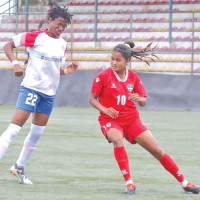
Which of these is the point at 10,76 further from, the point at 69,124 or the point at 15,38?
the point at 15,38

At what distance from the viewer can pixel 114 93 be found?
6699 mm

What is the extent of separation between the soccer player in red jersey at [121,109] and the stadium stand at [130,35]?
42.1ft

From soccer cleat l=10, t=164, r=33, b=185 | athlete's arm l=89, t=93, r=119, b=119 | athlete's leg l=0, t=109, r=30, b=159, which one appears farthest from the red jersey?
soccer cleat l=10, t=164, r=33, b=185

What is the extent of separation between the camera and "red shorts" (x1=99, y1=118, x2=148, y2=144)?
664 centimetres

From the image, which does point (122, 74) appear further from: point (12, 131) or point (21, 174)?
point (21, 174)

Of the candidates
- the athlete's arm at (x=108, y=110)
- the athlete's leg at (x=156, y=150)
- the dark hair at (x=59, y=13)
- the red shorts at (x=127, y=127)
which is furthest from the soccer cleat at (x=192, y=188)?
the dark hair at (x=59, y=13)

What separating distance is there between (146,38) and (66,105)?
381 centimetres

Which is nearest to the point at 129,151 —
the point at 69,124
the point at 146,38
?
the point at 69,124

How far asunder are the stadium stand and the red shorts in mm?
12917

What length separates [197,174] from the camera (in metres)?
7.75

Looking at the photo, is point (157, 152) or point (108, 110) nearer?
point (108, 110)

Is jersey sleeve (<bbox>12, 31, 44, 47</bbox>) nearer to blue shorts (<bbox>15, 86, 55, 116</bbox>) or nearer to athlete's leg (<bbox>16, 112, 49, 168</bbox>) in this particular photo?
blue shorts (<bbox>15, 86, 55, 116</bbox>)

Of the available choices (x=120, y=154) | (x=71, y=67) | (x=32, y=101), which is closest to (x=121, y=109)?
(x=120, y=154)

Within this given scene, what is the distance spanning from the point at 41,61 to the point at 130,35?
13.3 metres
